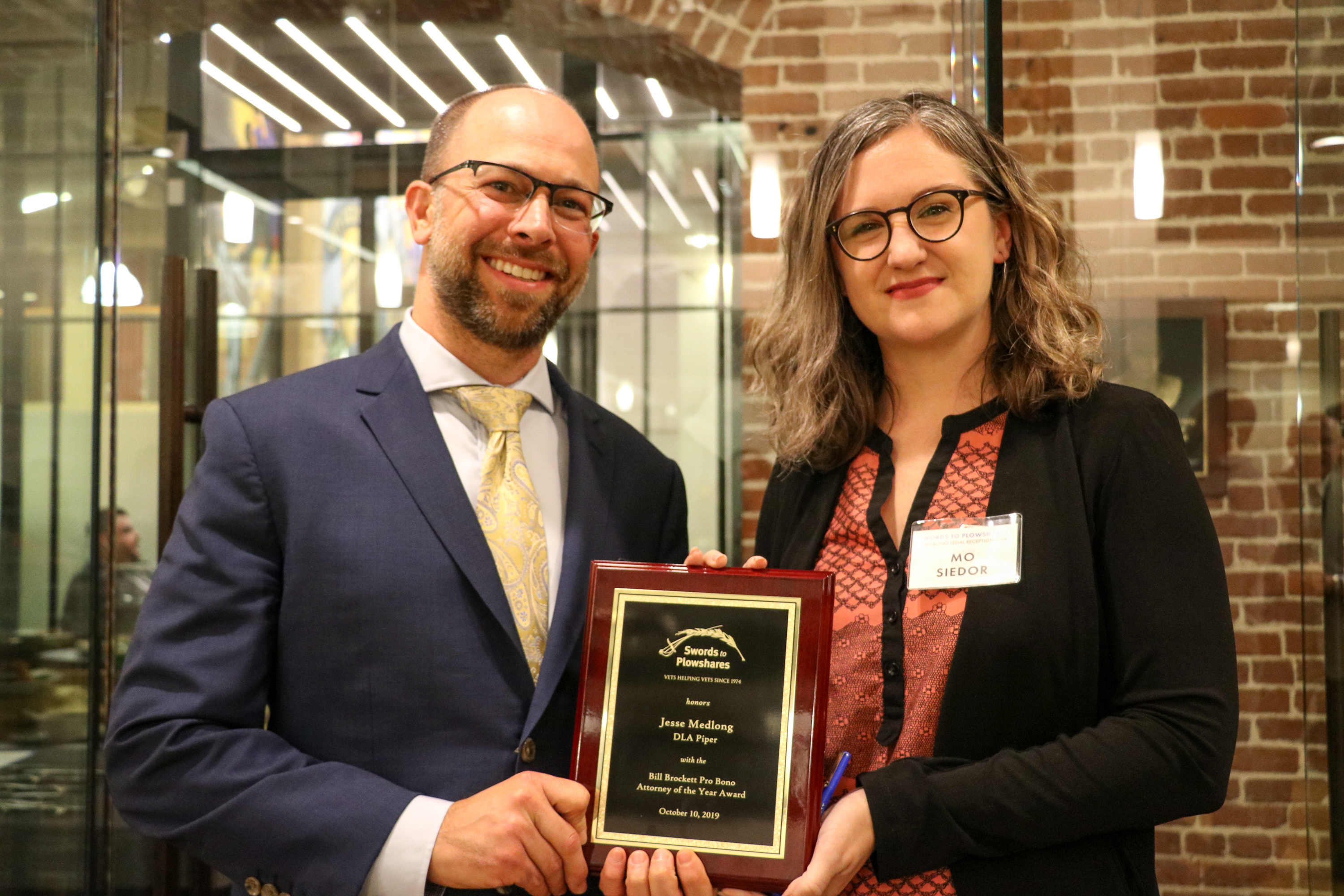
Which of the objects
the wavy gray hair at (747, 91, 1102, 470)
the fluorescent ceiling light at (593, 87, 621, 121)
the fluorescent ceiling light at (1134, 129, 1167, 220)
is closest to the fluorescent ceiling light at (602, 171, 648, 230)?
the fluorescent ceiling light at (593, 87, 621, 121)

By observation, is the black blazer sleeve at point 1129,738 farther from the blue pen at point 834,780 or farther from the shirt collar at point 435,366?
the shirt collar at point 435,366

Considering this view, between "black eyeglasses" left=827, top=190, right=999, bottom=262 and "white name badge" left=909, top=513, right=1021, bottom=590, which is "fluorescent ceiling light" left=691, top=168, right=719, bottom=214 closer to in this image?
"black eyeglasses" left=827, top=190, right=999, bottom=262

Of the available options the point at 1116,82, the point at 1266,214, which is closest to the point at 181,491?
the point at 1116,82

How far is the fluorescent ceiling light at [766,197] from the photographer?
11.7 ft

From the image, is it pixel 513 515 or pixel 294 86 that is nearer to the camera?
pixel 513 515

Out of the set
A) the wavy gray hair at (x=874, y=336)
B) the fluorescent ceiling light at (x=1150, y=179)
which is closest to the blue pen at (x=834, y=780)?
the wavy gray hair at (x=874, y=336)

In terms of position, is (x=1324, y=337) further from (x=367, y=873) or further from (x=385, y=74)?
(x=385, y=74)

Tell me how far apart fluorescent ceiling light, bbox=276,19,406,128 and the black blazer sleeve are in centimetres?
289

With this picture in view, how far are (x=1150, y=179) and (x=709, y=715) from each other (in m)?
2.22

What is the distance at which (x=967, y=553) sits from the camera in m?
1.61

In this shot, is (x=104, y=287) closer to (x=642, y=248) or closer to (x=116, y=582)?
(x=116, y=582)

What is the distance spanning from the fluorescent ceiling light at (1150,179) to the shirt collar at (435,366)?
1.91 meters

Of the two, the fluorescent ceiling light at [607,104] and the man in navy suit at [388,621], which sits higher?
the fluorescent ceiling light at [607,104]

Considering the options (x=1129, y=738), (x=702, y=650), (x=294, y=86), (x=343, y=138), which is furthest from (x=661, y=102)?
(x=1129, y=738)
